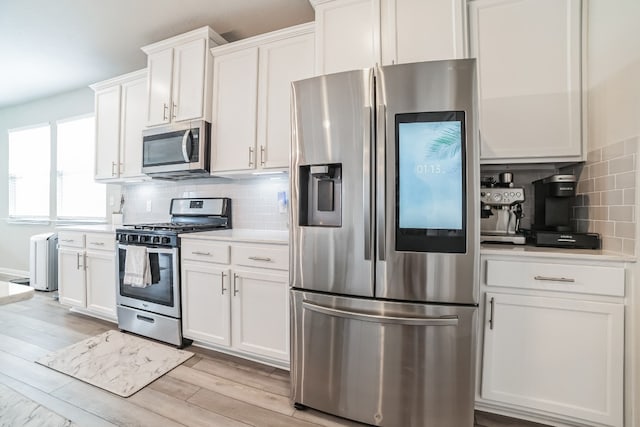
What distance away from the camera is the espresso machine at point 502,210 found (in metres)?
1.66

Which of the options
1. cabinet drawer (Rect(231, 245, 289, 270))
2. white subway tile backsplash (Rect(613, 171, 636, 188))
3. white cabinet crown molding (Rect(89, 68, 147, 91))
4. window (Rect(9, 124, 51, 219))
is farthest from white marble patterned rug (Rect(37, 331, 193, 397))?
window (Rect(9, 124, 51, 219))

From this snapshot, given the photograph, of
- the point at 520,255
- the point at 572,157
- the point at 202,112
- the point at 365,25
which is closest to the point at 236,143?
the point at 202,112

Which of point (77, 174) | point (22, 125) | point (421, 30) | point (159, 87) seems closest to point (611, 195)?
point (421, 30)

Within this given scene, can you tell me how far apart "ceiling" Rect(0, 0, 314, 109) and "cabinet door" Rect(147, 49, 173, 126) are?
235 millimetres

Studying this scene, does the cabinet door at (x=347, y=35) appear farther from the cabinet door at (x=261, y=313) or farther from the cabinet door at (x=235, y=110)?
the cabinet door at (x=261, y=313)

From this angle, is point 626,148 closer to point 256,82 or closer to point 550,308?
point 550,308

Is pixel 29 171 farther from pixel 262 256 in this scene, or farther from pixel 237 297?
pixel 262 256

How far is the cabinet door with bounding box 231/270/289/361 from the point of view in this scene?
72.9 inches

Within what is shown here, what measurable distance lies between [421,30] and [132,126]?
295 cm

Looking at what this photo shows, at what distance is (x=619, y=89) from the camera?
4.52 feet

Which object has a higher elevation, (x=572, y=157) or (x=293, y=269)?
(x=572, y=157)

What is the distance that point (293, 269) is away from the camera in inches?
61.1

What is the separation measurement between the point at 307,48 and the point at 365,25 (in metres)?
0.50

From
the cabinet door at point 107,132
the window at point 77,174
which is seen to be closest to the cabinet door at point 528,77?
the cabinet door at point 107,132
